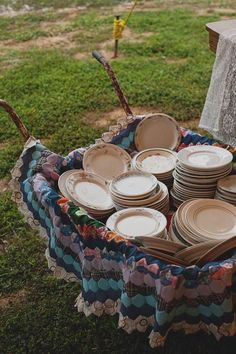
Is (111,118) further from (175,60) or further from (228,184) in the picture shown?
(228,184)

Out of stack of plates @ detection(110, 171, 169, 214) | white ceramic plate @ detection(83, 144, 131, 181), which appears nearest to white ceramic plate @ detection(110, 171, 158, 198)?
stack of plates @ detection(110, 171, 169, 214)

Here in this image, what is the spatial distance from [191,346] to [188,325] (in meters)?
0.52

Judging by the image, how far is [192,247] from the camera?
1.79 m

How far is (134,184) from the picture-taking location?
2359 mm

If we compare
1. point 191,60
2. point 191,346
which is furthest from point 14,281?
point 191,60

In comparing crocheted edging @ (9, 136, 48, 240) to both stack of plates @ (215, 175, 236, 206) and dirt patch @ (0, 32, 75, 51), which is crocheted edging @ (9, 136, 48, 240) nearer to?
stack of plates @ (215, 175, 236, 206)

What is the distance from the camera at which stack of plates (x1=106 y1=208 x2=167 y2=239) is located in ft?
6.77

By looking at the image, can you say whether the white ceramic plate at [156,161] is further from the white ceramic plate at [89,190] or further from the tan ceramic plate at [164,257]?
the tan ceramic plate at [164,257]

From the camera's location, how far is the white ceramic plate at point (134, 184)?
7.48ft

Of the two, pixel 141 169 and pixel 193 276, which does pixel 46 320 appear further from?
pixel 193 276

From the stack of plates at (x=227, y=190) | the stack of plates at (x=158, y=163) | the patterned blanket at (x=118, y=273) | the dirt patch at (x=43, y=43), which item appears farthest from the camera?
the dirt patch at (x=43, y=43)

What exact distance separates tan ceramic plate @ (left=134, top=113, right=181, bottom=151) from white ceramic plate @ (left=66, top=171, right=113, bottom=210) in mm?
404

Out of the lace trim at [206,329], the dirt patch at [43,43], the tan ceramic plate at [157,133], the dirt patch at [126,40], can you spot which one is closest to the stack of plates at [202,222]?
the lace trim at [206,329]

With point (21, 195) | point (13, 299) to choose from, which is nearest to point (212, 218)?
point (21, 195)
